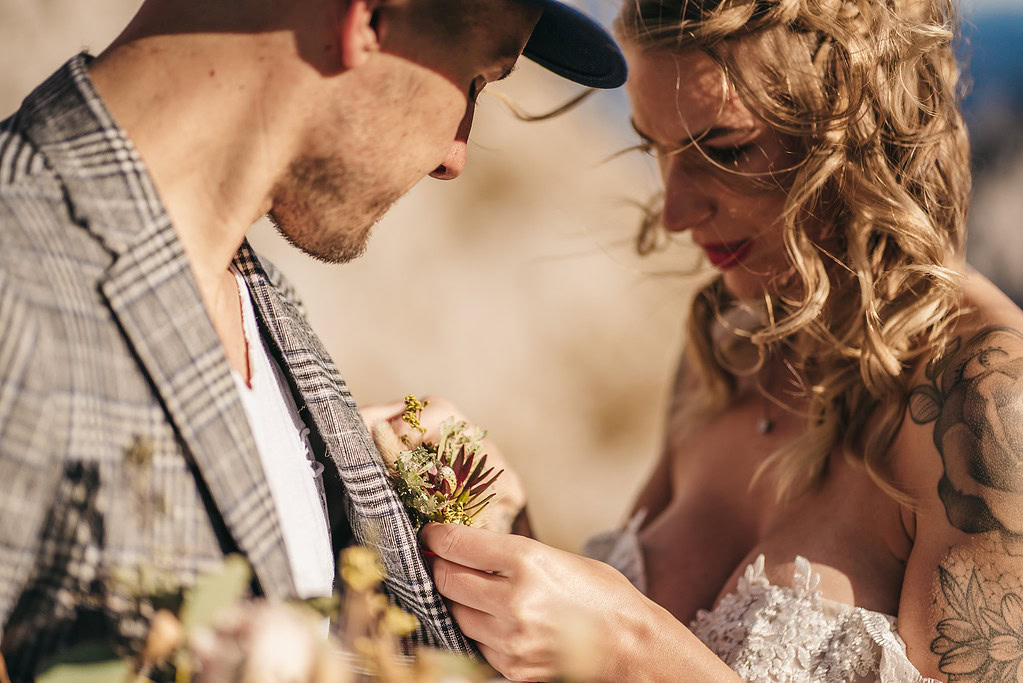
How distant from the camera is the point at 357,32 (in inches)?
57.5

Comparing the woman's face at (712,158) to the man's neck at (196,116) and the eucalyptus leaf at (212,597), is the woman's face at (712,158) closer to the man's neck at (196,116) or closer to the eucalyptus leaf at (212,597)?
the man's neck at (196,116)

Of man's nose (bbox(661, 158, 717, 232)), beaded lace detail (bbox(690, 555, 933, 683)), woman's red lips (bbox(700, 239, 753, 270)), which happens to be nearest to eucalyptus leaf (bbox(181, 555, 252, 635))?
beaded lace detail (bbox(690, 555, 933, 683))

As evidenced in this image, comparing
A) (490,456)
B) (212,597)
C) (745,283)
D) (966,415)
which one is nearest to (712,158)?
(745,283)

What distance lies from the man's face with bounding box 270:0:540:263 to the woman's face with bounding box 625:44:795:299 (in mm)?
612


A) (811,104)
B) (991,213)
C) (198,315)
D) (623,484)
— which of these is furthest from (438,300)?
(198,315)

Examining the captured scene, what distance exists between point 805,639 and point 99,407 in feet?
5.58

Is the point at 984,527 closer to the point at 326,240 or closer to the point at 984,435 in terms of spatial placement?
the point at 984,435

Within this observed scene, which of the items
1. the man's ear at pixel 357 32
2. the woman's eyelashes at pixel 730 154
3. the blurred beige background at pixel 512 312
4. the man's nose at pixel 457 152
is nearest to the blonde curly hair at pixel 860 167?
the woman's eyelashes at pixel 730 154

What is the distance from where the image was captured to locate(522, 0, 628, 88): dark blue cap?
5.97 feet

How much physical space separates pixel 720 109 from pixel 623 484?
20.3 ft

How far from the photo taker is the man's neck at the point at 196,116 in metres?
1.42

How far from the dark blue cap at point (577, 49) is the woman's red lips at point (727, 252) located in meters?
0.68

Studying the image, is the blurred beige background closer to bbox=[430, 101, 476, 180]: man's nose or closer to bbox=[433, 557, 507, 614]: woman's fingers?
bbox=[430, 101, 476, 180]: man's nose

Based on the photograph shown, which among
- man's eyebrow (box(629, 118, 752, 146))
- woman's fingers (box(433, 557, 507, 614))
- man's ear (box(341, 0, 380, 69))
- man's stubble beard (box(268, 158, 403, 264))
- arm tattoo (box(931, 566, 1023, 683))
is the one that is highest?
man's ear (box(341, 0, 380, 69))
